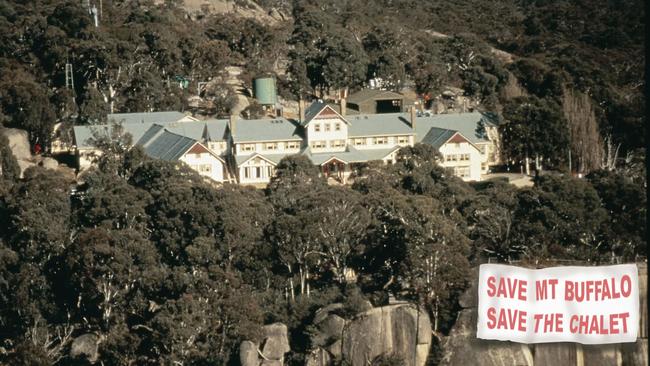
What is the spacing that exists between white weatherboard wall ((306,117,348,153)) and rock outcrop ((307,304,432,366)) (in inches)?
579

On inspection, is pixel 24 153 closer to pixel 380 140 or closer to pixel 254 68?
pixel 380 140

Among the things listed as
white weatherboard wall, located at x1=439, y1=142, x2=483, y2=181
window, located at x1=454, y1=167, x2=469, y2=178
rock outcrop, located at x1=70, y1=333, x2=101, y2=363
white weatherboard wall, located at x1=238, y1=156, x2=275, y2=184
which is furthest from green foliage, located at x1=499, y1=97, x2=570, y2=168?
rock outcrop, located at x1=70, y1=333, x2=101, y2=363

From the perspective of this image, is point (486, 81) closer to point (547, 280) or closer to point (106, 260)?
point (106, 260)

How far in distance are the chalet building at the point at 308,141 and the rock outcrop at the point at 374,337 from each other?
13252mm

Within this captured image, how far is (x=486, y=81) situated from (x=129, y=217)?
2292 cm

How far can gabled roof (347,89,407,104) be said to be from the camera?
4716 cm

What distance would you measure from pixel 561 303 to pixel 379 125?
3081cm

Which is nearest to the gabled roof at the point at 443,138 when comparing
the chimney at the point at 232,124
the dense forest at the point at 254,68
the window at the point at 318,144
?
the dense forest at the point at 254,68

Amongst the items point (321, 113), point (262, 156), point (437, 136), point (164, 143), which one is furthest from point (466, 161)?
point (164, 143)

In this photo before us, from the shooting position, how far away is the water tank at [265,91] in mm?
48844

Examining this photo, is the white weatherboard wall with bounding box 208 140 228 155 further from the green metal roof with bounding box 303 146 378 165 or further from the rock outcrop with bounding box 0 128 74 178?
the rock outcrop with bounding box 0 128 74 178

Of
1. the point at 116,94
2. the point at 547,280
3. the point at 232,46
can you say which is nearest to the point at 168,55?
the point at 116,94

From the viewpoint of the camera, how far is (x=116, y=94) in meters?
47.7

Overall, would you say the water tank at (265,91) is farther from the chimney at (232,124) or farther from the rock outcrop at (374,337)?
the rock outcrop at (374,337)
